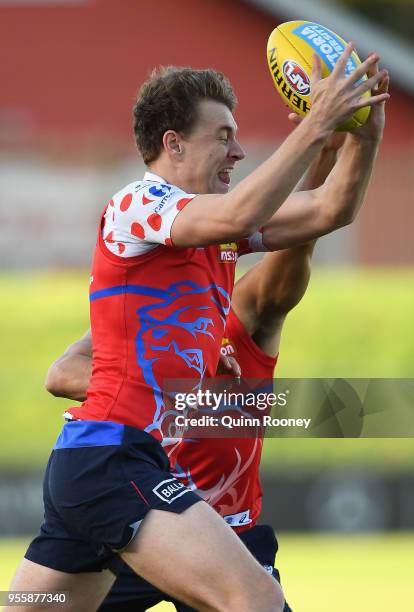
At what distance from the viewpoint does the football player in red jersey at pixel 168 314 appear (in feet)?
13.1

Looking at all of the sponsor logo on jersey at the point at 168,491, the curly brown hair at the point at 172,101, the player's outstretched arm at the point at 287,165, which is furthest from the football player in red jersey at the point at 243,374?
the player's outstretched arm at the point at 287,165

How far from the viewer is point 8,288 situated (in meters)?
11.7

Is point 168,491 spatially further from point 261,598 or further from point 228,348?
point 228,348

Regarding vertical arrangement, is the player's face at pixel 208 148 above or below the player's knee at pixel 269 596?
above

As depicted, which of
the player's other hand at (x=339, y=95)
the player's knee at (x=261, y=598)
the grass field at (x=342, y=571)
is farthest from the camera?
the grass field at (x=342, y=571)

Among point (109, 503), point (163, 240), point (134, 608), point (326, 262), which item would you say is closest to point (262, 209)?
point (163, 240)

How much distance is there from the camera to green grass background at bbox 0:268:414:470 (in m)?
11.0

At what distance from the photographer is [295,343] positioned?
11344mm

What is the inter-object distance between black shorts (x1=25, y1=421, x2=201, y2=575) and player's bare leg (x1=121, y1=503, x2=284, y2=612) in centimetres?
4

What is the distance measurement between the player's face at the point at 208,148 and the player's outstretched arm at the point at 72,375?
0.81 metres

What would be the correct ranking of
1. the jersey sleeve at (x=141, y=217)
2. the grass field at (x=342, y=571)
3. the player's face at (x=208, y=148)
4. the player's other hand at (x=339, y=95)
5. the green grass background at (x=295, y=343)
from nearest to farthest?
the player's other hand at (x=339, y=95) < the jersey sleeve at (x=141, y=217) < the player's face at (x=208, y=148) < the grass field at (x=342, y=571) < the green grass background at (x=295, y=343)

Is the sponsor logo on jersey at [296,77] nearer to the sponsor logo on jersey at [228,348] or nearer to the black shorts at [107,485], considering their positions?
the sponsor logo on jersey at [228,348]

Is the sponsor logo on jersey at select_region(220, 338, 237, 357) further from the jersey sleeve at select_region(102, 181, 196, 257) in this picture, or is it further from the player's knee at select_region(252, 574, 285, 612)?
the player's knee at select_region(252, 574, 285, 612)

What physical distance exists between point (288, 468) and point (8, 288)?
2876mm
